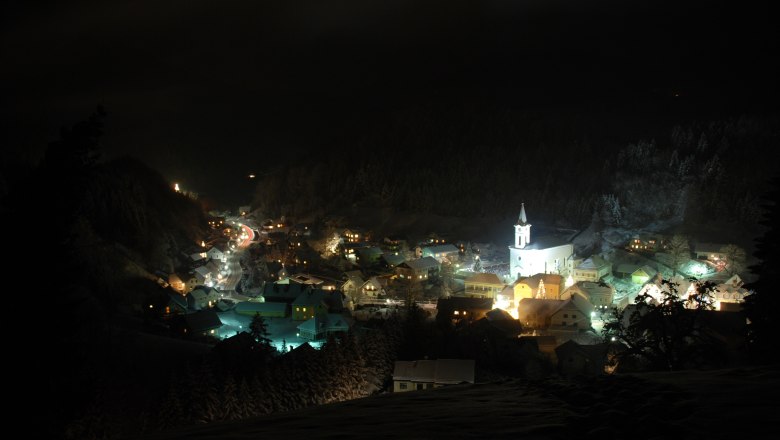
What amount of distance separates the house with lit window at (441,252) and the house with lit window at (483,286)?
11.2 m

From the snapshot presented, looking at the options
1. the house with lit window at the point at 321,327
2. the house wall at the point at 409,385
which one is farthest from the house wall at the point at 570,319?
the house wall at the point at 409,385

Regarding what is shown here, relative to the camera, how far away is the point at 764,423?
19.0 ft

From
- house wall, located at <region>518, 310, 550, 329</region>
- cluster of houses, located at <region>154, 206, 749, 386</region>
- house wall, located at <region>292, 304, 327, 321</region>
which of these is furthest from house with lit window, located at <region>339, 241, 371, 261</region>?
house wall, located at <region>518, 310, 550, 329</region>

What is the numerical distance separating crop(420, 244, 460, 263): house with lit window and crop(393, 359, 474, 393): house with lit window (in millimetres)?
29457

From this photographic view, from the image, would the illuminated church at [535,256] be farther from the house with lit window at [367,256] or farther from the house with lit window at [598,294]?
the house with lit window at [367,256]

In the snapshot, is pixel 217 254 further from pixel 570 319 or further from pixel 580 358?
pixel 580 358

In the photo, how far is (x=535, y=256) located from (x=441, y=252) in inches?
422

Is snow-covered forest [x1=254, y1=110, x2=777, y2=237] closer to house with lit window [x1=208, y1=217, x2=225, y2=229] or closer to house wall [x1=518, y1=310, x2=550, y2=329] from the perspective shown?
house with lit window [x1=208, y1=217, x2=225, y2=229]

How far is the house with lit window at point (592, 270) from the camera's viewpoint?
44750mm

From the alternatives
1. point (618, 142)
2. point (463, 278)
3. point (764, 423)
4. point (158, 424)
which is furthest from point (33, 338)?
point (618, 142)

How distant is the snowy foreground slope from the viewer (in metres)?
6.12

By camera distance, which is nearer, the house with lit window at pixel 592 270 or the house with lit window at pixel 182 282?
the house with lit window at pixel 592 270

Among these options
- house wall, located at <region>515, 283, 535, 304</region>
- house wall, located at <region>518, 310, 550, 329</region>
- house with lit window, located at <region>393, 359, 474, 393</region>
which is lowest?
house with lit window, located at <region>393, 359, 474, 393</region>

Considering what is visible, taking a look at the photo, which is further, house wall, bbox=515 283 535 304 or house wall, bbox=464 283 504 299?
house wall, bbox=464 283 504 299
